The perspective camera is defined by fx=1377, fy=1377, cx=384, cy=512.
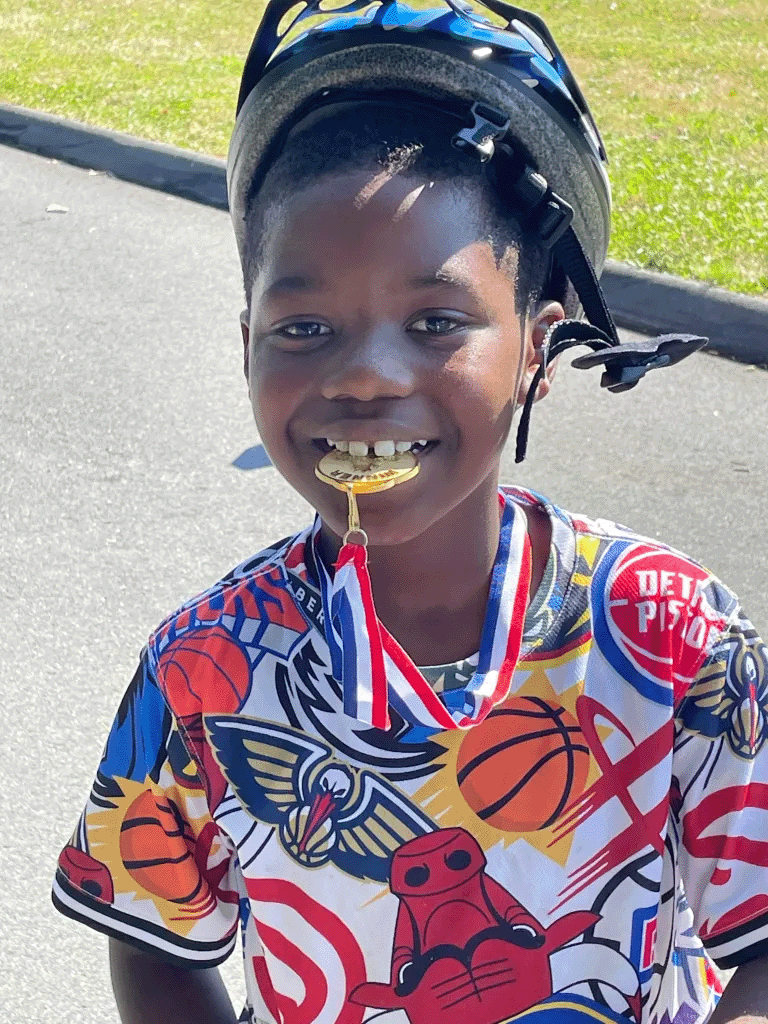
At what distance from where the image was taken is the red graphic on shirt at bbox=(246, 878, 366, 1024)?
5.26 feet

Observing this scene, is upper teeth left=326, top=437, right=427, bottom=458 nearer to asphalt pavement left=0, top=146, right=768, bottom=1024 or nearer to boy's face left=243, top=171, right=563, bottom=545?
boy's face left=243, top=171, right=563, bottom=545

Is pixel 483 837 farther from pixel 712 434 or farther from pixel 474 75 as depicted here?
pixel 712 434

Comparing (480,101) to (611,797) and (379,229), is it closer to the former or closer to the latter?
(379,229)

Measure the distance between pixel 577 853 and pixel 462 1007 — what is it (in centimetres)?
23

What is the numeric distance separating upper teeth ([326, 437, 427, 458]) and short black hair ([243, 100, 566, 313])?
0.23 metres

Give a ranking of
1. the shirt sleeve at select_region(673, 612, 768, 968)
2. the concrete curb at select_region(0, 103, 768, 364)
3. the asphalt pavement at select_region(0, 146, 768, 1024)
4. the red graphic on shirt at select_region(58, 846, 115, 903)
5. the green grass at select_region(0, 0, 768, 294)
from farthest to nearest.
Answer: the green grass at select_region(0, 0, 768, 294)
the concrete curb at select_region(0, 103, 768, 364)
the asphalt pavement at select_region(0, 146, 768, 1024)
the red graphic on shirt at select_region(58, 846, 115, 903)
the shirt sleeve at select_region(673, 612, 768, 968)

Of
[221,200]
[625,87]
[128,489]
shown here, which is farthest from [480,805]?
[625,87]

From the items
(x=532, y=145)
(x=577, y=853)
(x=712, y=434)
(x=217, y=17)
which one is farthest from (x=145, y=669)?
(x=217, y=17)

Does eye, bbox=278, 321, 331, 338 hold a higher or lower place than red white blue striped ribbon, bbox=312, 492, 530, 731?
higher

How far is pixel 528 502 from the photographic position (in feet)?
5.82

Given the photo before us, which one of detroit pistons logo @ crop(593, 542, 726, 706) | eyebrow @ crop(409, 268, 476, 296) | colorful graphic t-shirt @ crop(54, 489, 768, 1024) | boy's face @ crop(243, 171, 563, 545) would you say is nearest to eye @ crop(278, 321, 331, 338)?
boy's face @ crop(243, 171, 563, 545)

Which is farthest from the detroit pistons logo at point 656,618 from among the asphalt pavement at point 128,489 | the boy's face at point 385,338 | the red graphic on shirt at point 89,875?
the asphalt pavement at point 128,489

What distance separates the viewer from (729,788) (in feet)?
5.04

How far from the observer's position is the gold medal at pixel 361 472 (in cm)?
144
